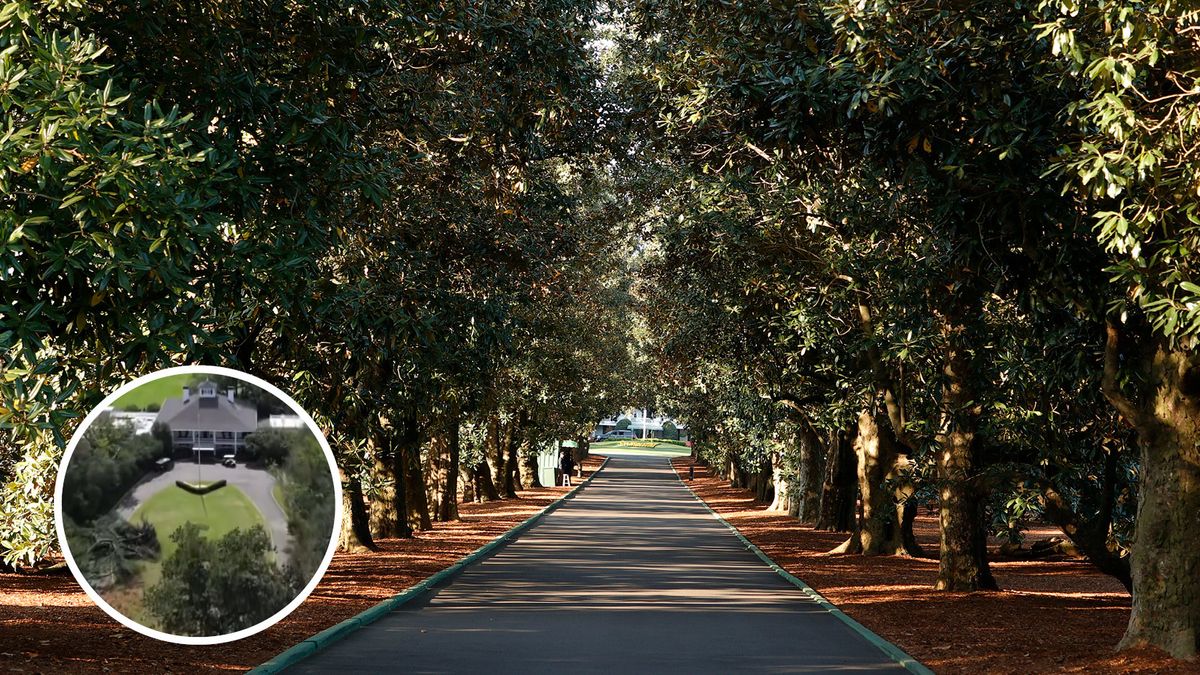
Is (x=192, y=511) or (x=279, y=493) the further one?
(x=279, y=493)

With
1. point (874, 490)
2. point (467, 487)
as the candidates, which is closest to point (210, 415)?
point (874, 490)

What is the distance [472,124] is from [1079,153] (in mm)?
7396

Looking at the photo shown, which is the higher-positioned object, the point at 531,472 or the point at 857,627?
the point at 531,472

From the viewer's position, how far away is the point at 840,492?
111ft

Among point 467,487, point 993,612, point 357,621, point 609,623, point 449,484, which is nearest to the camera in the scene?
point 357,621

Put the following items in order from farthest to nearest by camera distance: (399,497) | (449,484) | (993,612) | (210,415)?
(449,484) → (399,497) → (993,612) → (210,415)

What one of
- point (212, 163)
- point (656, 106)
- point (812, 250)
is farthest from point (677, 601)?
point (212, 163)

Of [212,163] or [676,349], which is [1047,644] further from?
[676,349]

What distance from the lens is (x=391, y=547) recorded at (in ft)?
87.5

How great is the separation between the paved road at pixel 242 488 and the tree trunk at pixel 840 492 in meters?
28.5

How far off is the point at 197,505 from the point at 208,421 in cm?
32

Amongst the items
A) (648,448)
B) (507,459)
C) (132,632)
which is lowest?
(132,632)

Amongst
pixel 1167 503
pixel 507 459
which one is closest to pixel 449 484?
pixel 507 459

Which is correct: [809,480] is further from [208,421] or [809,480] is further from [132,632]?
[208,421]
